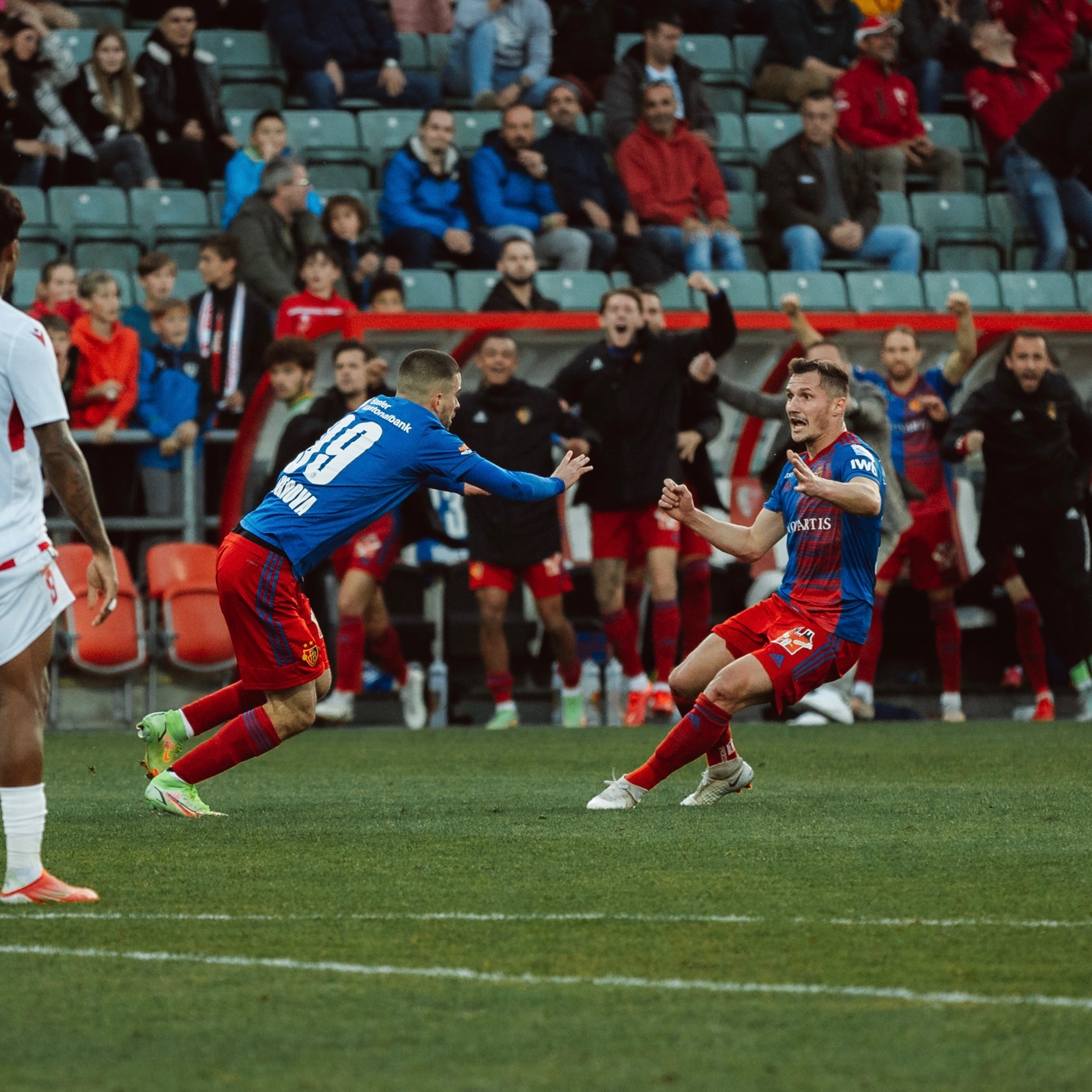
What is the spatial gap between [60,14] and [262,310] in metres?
4.01

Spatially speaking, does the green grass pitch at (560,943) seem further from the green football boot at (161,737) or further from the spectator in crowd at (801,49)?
the spectator in crowd at (801,49)

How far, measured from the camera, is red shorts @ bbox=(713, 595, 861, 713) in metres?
7.37

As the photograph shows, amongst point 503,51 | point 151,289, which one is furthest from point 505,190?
A: point 151,289

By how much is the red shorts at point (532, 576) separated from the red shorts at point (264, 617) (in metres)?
4.77

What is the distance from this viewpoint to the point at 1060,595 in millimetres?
12812

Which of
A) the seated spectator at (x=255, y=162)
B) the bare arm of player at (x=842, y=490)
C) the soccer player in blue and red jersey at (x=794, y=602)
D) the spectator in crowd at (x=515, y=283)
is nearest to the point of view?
the bare arm of player at (x=842, y=490)

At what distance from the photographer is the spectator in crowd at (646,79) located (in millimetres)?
16062

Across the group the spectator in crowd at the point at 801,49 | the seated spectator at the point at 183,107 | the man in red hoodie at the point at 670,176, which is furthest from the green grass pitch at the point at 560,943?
the spectator in crowd at the point at 801,49

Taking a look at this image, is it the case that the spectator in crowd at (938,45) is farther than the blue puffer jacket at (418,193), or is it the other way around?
the spectator in crowd at (938,45)

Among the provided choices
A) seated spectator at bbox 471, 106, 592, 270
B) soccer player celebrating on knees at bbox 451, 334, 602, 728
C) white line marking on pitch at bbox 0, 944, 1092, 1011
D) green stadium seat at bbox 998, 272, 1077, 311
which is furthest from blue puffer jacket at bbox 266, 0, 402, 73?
white line marking on pitch at bbox 0, 944, 1092, 1011

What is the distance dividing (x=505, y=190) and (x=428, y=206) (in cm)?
66

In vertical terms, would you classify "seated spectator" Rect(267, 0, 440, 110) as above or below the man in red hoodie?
above

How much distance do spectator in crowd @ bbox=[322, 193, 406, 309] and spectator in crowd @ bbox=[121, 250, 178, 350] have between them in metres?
1.20

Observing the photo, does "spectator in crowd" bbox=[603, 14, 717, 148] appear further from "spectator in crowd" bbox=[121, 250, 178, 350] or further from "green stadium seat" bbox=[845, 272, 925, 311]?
"spectator in crowd" bbox=[121, 250, 178, 350]
